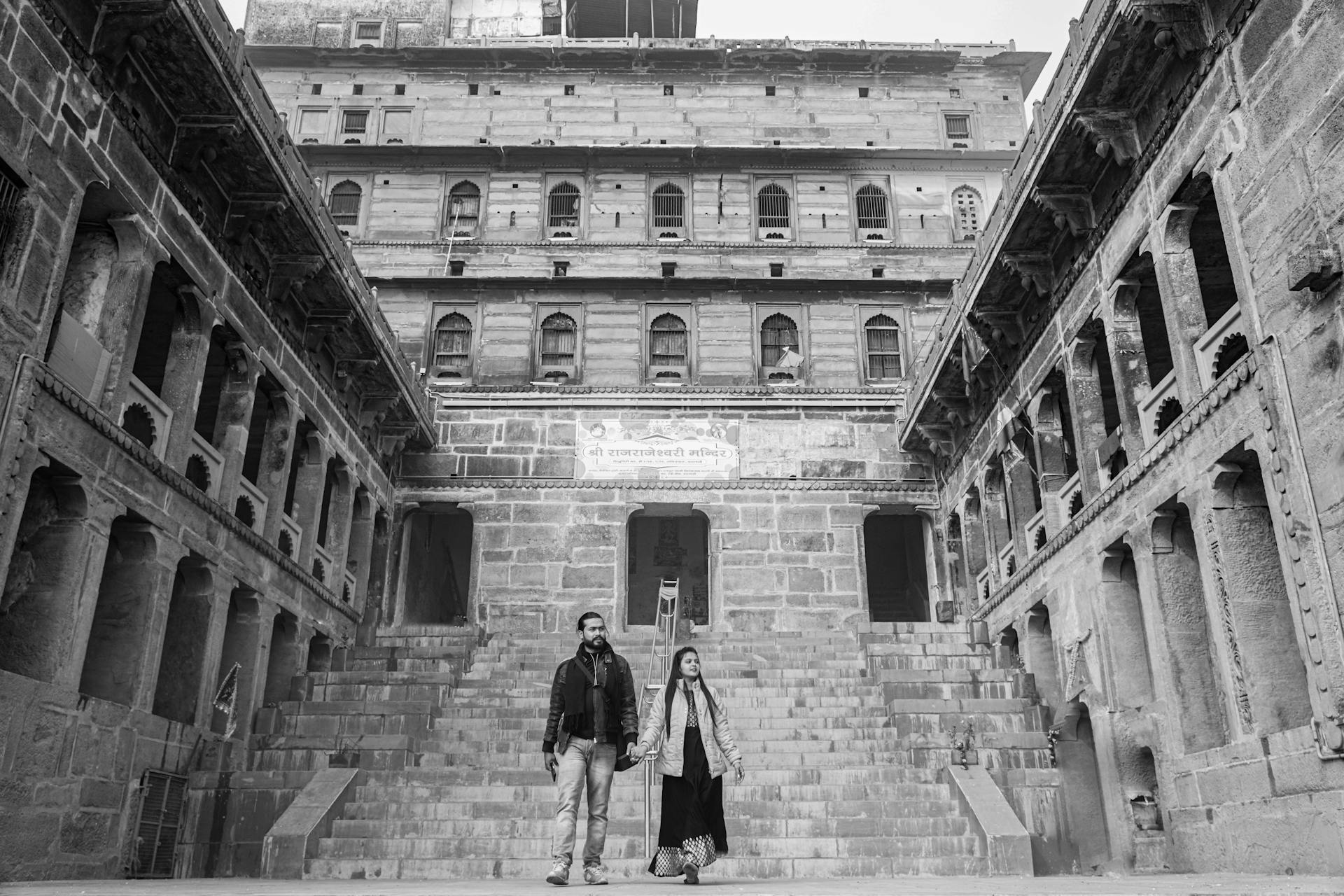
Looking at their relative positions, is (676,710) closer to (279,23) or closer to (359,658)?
(359,658)

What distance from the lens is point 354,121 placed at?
27.9 metres

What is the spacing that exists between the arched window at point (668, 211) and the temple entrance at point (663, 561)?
7.92m

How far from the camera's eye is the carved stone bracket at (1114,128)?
1280 cm

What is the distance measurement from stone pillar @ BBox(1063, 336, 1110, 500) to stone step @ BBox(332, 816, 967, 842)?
17.4 feet

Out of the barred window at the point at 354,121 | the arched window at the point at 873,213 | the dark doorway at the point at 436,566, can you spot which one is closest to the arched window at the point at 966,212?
the arched window at the point at 873,213

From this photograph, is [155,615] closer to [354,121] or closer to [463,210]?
[463,210]

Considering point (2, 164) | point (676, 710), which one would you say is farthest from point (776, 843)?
point (2, 164)

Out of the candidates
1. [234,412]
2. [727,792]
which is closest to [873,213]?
[234,412]

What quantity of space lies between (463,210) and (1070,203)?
16.4 metres

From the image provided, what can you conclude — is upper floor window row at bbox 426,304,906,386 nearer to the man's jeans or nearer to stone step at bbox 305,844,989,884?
stone step at bbox 305,844,989,884

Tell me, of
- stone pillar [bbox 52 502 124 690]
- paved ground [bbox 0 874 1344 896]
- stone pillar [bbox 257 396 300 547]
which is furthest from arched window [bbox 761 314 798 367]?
paved ground [bbox 0 874 1344 896]

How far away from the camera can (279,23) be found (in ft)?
96.6

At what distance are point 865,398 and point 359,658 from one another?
39.7 feet

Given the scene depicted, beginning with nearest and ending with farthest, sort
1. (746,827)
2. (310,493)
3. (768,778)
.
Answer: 1. (746,827)
2. (768,778)
3. (310,493)
